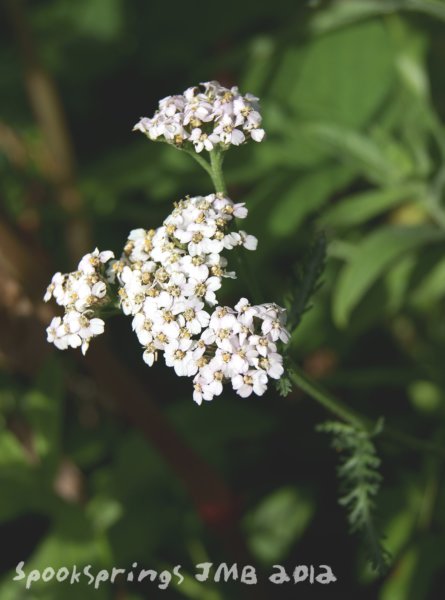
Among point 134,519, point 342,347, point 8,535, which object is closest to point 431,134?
point 342,347

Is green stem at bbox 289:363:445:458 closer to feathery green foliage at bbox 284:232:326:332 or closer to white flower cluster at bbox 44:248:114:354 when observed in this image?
feathery green foliage at bbox 284:232:326:332

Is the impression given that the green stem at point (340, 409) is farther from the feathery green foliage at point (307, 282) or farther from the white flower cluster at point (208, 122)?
the white flower cluster at point (208, 122)

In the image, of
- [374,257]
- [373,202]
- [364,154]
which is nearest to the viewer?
[374,257]

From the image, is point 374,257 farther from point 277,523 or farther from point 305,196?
point 277,523

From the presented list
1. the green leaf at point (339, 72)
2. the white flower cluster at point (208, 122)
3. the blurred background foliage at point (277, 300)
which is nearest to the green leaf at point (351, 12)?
the blurred background foliage at point (277, 300)

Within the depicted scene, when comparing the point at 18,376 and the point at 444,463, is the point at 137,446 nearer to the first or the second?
the point at 18,376

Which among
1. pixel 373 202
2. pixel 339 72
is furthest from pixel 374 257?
pixel 339 72
